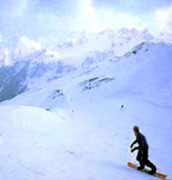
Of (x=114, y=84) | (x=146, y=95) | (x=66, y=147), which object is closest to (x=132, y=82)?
(x=114, y=84)

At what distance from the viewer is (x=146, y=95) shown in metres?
61.4

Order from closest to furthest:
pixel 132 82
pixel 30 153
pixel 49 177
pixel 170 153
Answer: pixel 49 177 → pixel 30 153 → pixel 170 153 → pixel 132 82

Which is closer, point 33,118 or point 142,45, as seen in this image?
point 33,118

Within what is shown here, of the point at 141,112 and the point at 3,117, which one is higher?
the point at 141,112

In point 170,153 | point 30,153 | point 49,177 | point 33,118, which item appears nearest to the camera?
point 49,177

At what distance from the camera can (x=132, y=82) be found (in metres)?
76.7

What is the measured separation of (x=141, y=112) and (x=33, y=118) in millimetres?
23739

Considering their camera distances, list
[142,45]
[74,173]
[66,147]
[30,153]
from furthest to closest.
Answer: [142,45] < [66,147] < [30,153] < [74,173]

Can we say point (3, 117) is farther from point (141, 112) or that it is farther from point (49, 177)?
point (141, 112)

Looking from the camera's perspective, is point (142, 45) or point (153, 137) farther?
point (142, 45)

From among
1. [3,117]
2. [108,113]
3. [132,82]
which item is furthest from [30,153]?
[132,82]

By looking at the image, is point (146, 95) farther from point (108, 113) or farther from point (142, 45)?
point (142, 45)

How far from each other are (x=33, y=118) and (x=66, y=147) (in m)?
9.81

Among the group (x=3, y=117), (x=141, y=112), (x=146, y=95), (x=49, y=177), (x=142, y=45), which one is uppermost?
(x=142, y=45)
